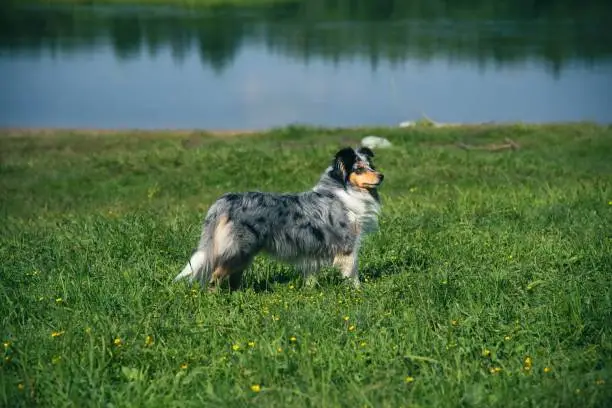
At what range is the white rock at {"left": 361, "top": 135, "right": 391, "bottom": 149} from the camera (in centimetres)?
2841

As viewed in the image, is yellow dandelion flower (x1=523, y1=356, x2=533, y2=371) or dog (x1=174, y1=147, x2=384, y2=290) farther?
dog (x1=174, y1=147, x2=384, y2=290)

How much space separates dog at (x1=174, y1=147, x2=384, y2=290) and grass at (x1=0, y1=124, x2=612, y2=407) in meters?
0.32

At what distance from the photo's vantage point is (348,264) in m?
11.3

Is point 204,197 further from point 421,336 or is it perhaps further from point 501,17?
point 501,17

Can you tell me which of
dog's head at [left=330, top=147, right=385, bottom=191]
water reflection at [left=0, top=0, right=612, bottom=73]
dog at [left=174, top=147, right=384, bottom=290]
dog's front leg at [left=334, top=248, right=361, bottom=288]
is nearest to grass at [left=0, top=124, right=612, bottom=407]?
dog's front leg at [left=334, top=248, right=361, bottom=288]

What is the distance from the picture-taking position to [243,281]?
11.1 metres

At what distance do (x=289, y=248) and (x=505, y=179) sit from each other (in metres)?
12.8

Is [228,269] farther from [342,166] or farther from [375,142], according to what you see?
[375,142]

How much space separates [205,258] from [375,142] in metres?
19.2

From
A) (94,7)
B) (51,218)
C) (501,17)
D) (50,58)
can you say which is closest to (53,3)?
(94,7)

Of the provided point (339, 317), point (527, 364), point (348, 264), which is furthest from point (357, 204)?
point (527, 364)

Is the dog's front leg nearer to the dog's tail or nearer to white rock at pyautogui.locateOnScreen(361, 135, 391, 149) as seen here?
the dog's tail

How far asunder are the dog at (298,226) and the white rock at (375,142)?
53.8 ft

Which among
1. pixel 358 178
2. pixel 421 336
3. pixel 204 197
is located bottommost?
pixel 204 197
